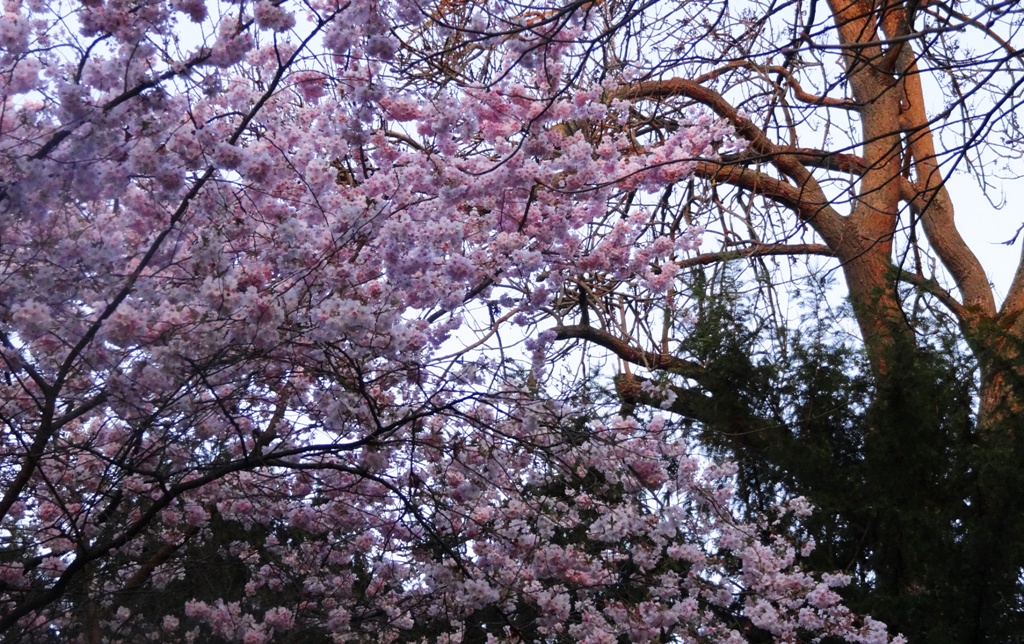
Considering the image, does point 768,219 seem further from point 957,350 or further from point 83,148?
point 83,148

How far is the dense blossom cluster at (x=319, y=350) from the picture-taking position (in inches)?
133

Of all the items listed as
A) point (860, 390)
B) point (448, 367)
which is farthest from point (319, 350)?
point (860, 390)

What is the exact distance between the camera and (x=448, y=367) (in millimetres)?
4215

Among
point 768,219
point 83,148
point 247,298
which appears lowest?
point 247,298

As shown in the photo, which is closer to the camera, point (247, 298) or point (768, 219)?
point (247, 298)

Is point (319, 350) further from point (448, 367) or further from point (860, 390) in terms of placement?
point (860, 390)

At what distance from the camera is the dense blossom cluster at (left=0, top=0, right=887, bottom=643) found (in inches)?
133

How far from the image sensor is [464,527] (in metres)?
4.97

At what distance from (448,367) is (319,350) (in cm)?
70

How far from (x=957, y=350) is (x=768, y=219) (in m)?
→ 1.80

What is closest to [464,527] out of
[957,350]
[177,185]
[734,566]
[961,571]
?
[734,566]

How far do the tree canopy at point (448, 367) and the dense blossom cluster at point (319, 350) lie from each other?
2 cm

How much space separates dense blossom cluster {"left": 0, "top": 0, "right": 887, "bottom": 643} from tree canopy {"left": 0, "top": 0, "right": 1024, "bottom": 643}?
20 mm

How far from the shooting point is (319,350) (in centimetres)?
365
